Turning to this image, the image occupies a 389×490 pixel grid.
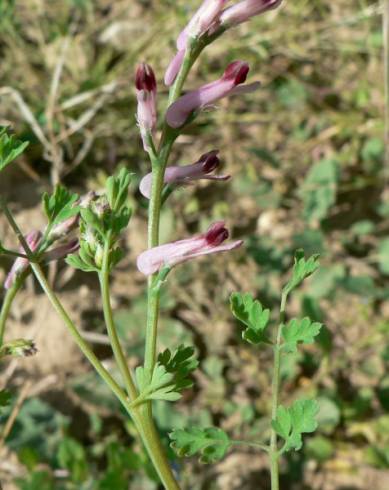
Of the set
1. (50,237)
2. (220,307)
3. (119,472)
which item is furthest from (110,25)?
(50,237)

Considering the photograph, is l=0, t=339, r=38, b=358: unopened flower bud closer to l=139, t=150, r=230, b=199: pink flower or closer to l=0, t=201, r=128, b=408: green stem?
l=0, t=201, r=128, b=408: green stem

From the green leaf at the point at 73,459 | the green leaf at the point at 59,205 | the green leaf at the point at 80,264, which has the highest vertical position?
the green leaf at the point at 59,205

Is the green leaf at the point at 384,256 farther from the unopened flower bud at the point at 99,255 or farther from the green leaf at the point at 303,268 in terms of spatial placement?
the unopened flower bud at the point at 99,255

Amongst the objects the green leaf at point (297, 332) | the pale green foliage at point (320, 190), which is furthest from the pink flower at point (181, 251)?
the pale green foliage at point (320, 190)

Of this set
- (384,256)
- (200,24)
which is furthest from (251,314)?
(384,256)

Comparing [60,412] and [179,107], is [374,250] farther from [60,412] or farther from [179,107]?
[179,107]
